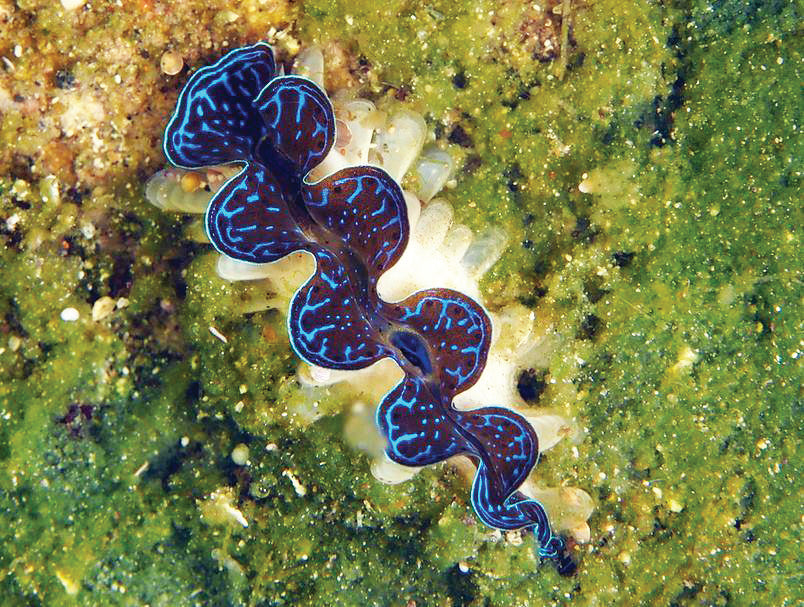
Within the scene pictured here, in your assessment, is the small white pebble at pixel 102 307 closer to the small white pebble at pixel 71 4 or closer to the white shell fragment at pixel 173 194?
the white shell fragment at pixel 173 194

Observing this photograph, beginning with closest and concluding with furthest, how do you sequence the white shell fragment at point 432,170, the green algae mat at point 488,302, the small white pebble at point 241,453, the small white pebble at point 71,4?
the small white pebble at point 71,4, the green algae mat at point 488,302, the white shell fragment at point 432,170, the small white pebble at point 241,453

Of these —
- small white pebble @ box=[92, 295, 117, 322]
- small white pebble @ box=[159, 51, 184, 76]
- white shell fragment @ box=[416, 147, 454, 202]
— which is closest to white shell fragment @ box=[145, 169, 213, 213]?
small white pebble @ box=[159, 51, 184, 76]

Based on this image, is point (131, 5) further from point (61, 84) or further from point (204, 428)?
point (204, 428)

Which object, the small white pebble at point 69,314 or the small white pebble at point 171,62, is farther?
the small white pebble at point 69,314

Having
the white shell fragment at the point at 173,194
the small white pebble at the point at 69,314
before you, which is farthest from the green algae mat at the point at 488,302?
the white shell fragment at the point at 173,194

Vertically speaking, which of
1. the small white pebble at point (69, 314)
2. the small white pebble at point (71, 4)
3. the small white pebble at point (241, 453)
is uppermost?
the small white pebble at point (71, 4)

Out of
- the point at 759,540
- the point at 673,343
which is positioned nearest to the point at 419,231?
the point at 673,343

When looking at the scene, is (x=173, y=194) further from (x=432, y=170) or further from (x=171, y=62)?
(x=432, y=170)

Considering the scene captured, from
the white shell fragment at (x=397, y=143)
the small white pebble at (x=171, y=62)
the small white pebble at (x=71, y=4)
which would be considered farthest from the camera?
the white shell fragment at (x=397, y=143)
